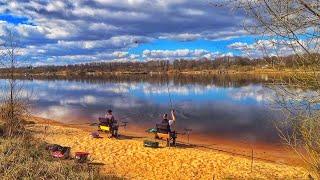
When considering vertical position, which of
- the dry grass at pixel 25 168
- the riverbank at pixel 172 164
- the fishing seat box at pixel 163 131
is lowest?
the riverbank at pixel 172 164

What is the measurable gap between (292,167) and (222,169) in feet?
9.89

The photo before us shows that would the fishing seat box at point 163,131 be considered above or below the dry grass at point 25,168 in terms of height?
below

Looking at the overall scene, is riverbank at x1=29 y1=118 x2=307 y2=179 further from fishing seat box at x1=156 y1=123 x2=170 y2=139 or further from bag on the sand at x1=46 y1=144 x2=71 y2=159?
bag on the sand at x1=46 y1=144 x2=71 y2=159

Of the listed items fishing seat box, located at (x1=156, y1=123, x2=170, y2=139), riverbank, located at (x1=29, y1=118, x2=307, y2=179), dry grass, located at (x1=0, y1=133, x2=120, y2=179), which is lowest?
riverbank, located at (x1=29, y1=118, x2=307, y2=179)

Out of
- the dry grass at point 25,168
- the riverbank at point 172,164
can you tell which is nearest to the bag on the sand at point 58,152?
the riverbank at point 172,164

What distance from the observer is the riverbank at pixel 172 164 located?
13859 mm

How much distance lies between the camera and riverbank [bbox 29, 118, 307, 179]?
1386 cm

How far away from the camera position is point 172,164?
49.4ft

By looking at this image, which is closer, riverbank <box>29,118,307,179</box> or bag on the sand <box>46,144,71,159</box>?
bag on the sand <box>46,144,71,159</box>

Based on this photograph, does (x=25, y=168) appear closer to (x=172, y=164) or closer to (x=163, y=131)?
(x=172, y=164)

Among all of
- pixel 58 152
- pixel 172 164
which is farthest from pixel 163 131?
pixel 58 152

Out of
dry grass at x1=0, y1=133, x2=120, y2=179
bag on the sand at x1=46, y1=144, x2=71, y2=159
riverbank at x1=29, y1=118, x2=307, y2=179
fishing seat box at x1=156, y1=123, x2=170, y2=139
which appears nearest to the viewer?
dry grass at x1=0, y1=133, x2=120, y2=179

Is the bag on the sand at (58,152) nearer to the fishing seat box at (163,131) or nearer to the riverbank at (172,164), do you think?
the riverbank at (172,164)

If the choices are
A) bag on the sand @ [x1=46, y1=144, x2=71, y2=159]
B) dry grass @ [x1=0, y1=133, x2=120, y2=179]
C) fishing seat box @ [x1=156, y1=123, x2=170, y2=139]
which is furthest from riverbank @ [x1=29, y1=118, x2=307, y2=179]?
dry grass @ [x1=0, y1=133, x2=120, y2=179]
